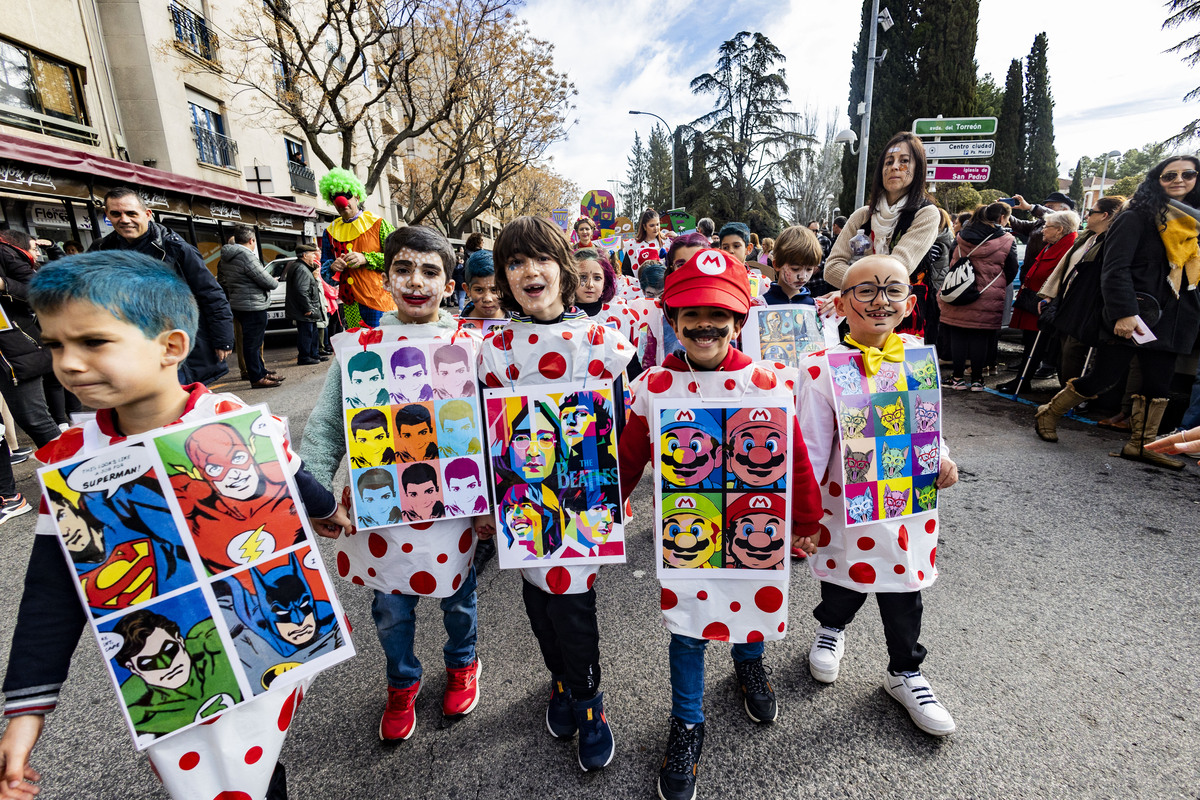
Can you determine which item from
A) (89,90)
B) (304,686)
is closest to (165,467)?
(304,686)

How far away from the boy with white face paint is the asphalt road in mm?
231

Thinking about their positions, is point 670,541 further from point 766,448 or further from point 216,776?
point 216,776

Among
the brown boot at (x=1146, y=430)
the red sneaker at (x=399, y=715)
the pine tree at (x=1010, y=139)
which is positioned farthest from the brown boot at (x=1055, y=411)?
the pine tree at (x=1010, y=139)

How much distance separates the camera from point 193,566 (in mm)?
1162

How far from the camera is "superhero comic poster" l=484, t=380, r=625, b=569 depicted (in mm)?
1619

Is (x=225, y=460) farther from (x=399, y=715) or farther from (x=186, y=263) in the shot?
(x=186, y=263)

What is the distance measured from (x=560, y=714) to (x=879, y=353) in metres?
1.65

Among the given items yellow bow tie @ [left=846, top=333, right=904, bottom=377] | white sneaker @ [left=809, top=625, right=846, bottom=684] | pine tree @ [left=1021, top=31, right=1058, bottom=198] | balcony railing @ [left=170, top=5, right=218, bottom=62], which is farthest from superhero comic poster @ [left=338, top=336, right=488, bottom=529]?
pine tree @ [left=1021, top=31, right=1058, bottom=198]

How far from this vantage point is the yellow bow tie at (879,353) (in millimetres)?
1795

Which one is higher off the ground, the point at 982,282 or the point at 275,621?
the point at 982,282

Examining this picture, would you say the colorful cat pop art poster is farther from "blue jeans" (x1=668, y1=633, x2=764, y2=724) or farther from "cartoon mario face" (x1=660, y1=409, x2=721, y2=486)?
"blue jeans" (x1=668, y1=633, x2=764, y2=724)

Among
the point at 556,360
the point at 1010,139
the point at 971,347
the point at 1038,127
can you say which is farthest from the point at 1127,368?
the point at 1038,127

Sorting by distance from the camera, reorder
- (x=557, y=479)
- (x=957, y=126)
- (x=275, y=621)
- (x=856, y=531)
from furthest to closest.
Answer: (x=957, y=126) < (x=856, y=531) < (x=557, y=479) < (x=275, y=621)

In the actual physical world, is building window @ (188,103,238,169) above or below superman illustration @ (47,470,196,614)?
above
